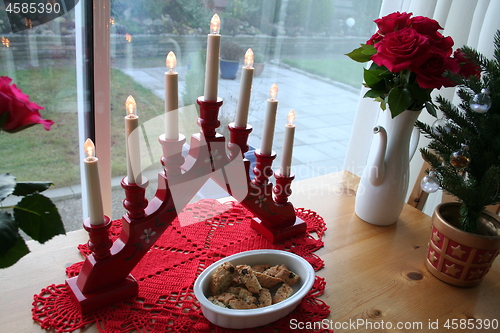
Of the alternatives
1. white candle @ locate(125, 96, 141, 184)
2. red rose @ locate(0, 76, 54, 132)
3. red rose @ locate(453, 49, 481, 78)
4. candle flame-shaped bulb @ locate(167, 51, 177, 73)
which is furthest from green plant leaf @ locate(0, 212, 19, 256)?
red rose @ locate(453, 49, 481, 78)

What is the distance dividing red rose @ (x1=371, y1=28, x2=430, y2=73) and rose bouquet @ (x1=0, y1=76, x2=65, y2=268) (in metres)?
0.62

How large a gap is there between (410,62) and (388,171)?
263 mm

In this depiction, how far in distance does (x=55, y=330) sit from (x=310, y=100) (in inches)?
56.8

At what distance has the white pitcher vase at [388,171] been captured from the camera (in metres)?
0.92

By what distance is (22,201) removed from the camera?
51 centimetres

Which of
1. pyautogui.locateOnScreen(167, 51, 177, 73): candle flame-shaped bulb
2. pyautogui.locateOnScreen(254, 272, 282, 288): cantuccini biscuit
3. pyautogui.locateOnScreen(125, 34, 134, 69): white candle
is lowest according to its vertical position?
pyautogui.locateOnScreen(254, 272, 282, 288): cantuccini biscuit

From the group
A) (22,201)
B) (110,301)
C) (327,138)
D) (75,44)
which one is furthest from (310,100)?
(22,201)

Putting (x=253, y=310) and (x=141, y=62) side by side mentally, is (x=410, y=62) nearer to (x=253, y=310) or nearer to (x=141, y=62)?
(x=253, y=310)

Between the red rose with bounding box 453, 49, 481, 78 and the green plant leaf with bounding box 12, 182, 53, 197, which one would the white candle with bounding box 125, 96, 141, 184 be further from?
the red rose with bounding box 453, 49, 481, 78

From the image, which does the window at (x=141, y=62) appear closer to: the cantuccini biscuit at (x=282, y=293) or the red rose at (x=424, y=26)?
the cantuccini biscuit at (x=282, y=293)

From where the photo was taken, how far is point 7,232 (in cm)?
48

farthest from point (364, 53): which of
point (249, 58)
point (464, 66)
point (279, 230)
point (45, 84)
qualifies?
point (45, 84)

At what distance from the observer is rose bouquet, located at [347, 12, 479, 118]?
799mm

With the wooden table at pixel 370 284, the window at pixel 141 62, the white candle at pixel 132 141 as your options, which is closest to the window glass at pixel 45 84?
the window at pixel 141 62
